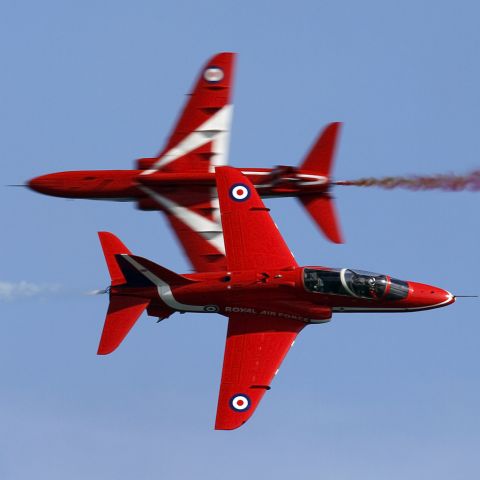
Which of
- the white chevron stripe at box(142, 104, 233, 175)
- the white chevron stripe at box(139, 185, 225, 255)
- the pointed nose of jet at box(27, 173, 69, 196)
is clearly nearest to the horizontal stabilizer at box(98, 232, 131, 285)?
the white chevron stripe at box(139, 185, 225, 255)

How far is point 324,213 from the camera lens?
4194 cm

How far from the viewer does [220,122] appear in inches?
1699

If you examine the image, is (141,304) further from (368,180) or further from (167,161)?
(368,180)

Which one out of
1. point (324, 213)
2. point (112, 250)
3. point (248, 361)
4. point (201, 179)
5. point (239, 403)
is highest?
point (201, 179)

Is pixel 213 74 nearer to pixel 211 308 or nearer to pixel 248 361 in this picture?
pixel 211 308

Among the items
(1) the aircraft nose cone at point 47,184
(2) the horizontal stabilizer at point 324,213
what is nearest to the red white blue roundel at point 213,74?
(2) the horizontal stabilizer at point 324,213

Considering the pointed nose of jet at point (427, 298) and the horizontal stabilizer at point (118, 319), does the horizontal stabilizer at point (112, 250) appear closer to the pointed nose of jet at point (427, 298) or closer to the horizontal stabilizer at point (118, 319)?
the horizontal stabilizer at point (118, 319)

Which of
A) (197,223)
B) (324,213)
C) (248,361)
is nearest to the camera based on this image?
(248,361)

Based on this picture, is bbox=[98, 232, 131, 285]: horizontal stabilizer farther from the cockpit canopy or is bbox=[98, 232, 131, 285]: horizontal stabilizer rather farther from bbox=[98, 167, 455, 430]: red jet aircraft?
the cockpit canopy

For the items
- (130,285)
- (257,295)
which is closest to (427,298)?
(257,295)

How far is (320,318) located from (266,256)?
7.45ft

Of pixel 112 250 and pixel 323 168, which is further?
pixel 323 168

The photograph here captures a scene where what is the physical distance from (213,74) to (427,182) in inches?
287

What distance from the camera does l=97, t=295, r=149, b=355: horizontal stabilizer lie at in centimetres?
3884
